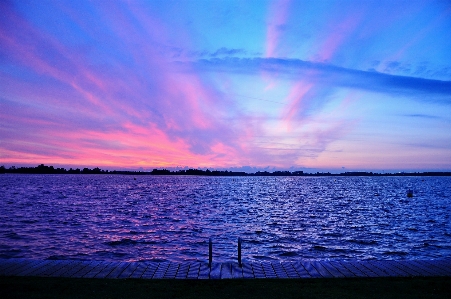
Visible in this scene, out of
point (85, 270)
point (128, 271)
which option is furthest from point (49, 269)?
point (128, 271)

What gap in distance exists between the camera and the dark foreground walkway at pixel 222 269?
40.7 feet

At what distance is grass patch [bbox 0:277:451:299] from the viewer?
1030 cm

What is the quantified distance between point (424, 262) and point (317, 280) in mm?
5294

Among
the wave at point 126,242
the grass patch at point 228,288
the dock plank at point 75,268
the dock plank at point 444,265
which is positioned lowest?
the wave at point 126,242

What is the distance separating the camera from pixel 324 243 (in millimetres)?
27375

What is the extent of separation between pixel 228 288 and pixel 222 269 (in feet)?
7.66

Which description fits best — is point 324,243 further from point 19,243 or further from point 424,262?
point 19,243

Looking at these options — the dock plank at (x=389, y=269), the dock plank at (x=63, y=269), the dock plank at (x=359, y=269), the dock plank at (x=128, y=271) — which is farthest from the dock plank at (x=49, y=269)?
the dock plank at (x=389, y=269)

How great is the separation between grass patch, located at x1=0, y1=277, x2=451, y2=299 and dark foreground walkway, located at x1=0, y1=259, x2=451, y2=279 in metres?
0.65

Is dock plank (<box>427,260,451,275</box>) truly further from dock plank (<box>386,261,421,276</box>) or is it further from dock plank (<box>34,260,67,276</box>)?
dock plank (<box>34,260,67,276</box>)

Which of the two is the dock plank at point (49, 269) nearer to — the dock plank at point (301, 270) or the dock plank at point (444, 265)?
the dock plank at point (301, 270)

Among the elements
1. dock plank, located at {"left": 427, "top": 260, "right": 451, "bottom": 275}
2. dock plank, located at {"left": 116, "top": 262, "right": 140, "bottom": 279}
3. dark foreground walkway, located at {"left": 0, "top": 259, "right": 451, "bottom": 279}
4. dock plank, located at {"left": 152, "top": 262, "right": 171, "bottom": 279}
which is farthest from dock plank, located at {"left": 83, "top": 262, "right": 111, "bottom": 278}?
dock plank, located at {"left": 427, "top": 260, "right": 451, "bottom": 275}

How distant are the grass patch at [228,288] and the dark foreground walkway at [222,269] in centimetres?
65

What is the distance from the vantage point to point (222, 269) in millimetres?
13391
